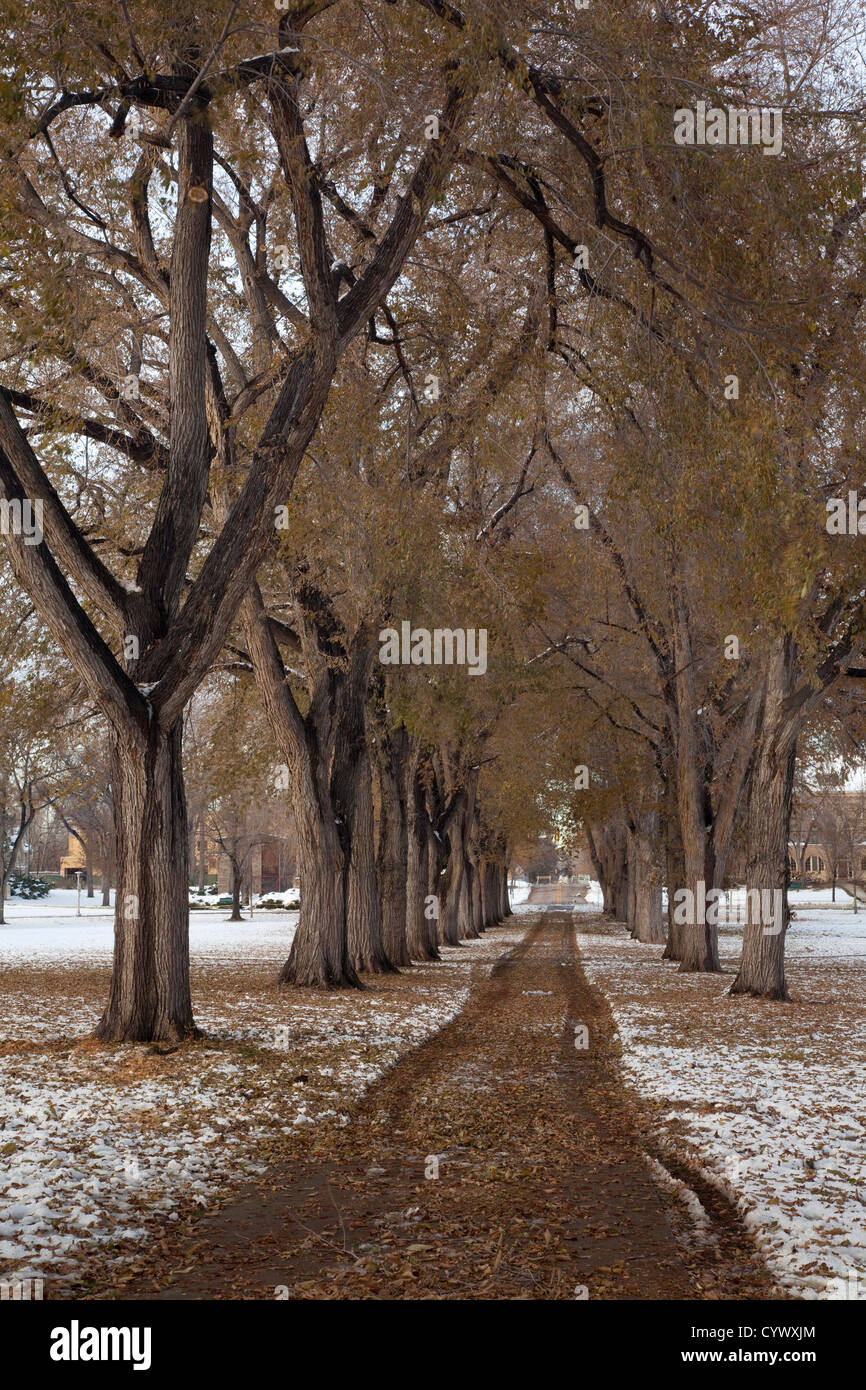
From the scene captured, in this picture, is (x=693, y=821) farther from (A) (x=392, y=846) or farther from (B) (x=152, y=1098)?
(B) (x=152, y=1098)

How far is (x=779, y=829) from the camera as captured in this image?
17.5 m

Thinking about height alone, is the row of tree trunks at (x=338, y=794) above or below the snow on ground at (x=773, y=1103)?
above

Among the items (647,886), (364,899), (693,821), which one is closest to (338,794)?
(364,899)

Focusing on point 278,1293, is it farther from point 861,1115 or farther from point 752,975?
point 752,975

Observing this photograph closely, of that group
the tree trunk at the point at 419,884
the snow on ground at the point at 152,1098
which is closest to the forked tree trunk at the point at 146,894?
the snow on ground at the point at 152,1098

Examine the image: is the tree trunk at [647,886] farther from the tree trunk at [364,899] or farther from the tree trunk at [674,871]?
the tree trunk at [364,899]

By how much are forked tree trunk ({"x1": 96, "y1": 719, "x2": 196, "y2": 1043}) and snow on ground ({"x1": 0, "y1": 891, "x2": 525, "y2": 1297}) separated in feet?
1.25

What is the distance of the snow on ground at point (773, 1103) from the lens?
5.75 meters

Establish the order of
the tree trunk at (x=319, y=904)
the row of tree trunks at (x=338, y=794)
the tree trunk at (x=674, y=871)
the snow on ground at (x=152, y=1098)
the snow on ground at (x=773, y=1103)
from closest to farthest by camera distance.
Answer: the snow on ground at (x=773, y=1103) < the snow on ground at (x=152, y=1098) < the row of tree trunks at (x=338, y=794) < the tree trunk at (x=319, y=904) < the tree trunk at (x=674, y=871)

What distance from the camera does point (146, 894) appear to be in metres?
11.0

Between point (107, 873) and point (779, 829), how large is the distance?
189ft

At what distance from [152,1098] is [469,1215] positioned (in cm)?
325

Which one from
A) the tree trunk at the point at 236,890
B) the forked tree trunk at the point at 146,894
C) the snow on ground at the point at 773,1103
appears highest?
the forked tree trunk at the point at 146,894

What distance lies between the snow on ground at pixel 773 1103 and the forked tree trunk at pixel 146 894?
14.9 ft
